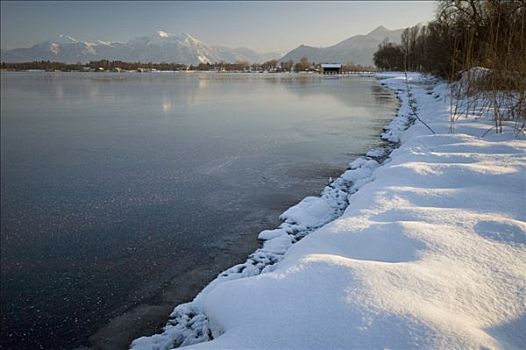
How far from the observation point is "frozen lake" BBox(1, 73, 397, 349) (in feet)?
11.3

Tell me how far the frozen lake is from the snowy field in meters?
0.64

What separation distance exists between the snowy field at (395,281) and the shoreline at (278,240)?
0.02 m

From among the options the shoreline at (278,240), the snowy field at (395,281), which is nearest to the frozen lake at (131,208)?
the shoreline at (278,240)

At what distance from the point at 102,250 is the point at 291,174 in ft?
13.5

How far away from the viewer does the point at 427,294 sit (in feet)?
6.86

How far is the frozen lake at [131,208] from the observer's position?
11.3ft

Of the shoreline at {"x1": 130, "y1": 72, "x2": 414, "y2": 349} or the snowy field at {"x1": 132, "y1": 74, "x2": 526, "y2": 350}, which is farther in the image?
the shoreline at {"x1": 130, "y1": 72, "x2": 414, "y2": 349}

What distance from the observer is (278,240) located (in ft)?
14.7

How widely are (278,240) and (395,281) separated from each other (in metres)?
2.40

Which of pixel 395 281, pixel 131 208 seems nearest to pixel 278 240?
pixel 395 281

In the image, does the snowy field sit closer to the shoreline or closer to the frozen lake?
the shoreline

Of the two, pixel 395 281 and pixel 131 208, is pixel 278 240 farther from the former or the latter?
pixel 131 208

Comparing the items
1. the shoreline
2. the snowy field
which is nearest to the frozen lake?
the shoreline

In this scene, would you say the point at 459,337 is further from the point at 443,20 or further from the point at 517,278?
the point at 443,20
